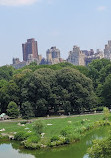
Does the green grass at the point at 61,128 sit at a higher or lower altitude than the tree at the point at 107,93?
lower

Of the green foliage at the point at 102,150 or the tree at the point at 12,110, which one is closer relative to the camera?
the green foliage at the point at 102,150

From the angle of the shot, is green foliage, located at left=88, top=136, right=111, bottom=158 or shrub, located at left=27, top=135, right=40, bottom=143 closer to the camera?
green foliage, located at left=88, top=136, right=111, bottom=158

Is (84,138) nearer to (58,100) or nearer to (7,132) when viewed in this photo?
(7,132)

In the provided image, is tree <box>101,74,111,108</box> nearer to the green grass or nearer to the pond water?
the green grass

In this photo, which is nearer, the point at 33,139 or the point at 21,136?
the point at 33,139

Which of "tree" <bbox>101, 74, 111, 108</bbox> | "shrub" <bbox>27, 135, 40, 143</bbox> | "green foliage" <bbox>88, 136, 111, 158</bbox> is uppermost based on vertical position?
"tree" <bbox>101, 74, 111, 108</bbox>

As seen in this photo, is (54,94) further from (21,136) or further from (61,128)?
(21,136)

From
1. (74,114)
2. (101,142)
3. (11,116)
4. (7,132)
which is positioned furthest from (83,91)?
(101,142)

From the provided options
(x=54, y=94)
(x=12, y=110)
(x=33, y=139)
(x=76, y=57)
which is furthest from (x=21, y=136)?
(x=76, y=57)

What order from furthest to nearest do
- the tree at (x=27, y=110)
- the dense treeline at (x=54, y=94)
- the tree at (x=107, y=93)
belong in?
the tree at (x=107, y=93), the dense treeline at (x=54, y=94), the tree at (x=27, y=110)

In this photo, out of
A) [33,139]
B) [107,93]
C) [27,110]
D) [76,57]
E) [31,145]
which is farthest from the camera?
[76,57]

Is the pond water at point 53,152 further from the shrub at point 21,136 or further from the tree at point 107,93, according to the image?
the tree at point 107,93

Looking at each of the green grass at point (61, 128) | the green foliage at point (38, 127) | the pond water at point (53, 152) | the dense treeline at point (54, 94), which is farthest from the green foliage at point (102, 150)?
the dense treeline at point (54, 94)

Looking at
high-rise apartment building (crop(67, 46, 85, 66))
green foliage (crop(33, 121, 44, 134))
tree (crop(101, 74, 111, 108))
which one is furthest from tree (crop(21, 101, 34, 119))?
high-rise apartment building (crop(67, 46, 85, 66))
